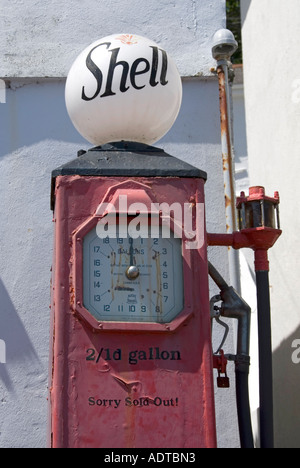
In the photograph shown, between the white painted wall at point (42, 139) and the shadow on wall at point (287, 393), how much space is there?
1.29 feet

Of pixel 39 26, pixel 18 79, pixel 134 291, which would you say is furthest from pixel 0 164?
pixel 134 291

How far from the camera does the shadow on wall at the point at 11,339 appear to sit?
13.9 ft

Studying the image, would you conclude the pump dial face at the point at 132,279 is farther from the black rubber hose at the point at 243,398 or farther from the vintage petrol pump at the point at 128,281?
the black rubber hose at the point at 243,398

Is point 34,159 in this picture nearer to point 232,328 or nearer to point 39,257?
point 39,257

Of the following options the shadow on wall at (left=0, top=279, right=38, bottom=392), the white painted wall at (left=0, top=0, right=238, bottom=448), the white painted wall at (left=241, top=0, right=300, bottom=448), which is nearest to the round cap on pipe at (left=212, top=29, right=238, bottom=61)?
the white painted wall at (left=0, top=0, right=238, bottom=448)

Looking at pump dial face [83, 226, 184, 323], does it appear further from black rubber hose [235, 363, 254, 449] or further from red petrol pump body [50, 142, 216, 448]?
black rubber hose [235, 363, 254, 449]

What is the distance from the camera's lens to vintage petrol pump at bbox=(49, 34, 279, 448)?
9.18 ft

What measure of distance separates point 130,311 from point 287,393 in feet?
6.34

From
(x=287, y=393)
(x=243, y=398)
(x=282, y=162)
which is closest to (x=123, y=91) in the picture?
(x=243, y=398)

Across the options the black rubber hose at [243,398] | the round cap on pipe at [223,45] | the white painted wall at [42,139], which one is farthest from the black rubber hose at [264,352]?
the round cap on pipe at [223,45]

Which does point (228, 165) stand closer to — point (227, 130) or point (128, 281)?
point (227, 130)

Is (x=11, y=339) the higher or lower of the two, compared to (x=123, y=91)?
lower

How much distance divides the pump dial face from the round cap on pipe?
74.7 inches

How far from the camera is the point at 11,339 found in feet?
14.1
